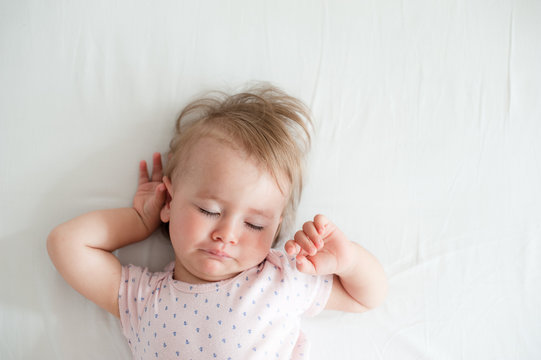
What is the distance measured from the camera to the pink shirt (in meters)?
1.04

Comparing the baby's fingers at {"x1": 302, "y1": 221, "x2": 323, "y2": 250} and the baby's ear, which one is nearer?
the baby's fingers at {"x1": 302, "y1": 221, "x2": 323, "y2": 250}

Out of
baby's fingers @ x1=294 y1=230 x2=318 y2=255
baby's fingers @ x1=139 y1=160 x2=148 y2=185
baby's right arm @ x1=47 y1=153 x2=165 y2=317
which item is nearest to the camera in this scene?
baby's fingers @ x1=294 y1=230 x2=318 y2=255

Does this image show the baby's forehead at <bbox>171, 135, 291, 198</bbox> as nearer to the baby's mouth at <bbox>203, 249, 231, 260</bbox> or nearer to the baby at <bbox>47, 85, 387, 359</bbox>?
the baby at <bbox>47, 85, 387, 359</bbox>

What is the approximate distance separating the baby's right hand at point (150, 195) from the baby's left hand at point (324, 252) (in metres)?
0.39

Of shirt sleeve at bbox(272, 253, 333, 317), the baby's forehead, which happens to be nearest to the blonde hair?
the baby's forehead

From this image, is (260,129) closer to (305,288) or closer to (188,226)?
(188,226)

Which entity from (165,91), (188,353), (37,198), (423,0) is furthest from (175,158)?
(423,0)

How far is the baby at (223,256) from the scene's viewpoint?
102cm

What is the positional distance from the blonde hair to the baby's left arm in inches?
5.9

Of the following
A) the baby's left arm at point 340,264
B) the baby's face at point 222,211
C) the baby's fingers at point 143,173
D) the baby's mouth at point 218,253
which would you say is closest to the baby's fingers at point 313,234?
the baby's left arm at point 340,264

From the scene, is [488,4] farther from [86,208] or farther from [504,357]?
[86,208]

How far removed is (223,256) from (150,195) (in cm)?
29

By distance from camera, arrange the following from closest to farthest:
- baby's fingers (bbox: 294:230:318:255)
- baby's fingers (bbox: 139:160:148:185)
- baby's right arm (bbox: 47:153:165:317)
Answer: baby's fingers (bbox: 294:230:318:255), baby's right arm (bbox: 47:153:165:317), baby's fingers (bbox: 139:160:148:185)

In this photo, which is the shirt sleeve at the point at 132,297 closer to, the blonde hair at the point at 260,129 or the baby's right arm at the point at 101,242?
the baby's right arm at the point at 101,242
